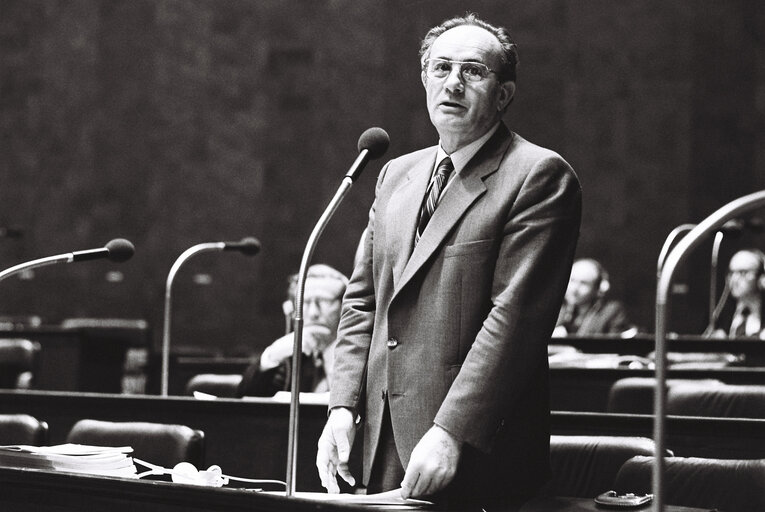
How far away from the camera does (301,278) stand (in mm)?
2199

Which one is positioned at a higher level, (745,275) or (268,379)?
(745,275)

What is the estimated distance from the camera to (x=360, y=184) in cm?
968

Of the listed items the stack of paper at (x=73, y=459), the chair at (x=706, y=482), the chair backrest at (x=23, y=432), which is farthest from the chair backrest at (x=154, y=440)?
the chair at (x=706, y=482)

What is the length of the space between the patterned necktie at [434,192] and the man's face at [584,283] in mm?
5468

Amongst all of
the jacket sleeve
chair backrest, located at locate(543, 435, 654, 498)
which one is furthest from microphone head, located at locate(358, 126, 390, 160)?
chair backrest, located at locate(543, 435, 654, 498)

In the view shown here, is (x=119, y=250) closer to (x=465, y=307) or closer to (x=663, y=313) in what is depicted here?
(x=465, y=307)

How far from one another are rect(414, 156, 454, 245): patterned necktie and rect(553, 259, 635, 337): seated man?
17.5ft

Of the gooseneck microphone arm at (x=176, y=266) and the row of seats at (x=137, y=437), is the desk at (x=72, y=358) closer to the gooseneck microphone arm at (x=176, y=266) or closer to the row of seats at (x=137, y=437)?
the gooseneck microphone arm at (x=176, y=266)

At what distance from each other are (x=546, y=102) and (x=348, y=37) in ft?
6.19

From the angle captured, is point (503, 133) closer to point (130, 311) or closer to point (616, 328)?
point (616, 328)

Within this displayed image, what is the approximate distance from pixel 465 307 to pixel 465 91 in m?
0.45

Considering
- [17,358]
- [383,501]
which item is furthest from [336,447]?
[17,358]

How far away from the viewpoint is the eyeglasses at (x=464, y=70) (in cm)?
229

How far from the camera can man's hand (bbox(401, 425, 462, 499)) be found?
205 cm
